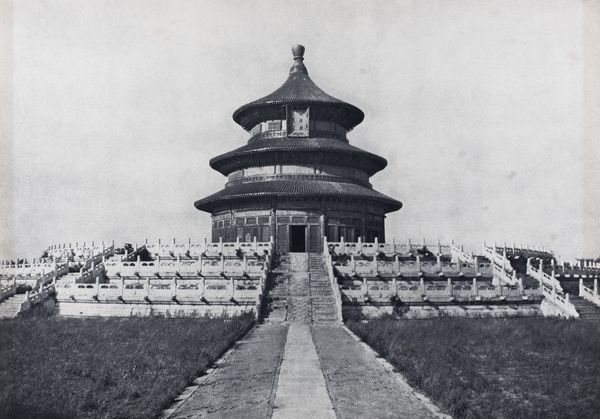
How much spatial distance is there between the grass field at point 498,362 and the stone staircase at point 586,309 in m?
2.59

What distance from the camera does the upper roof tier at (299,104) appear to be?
46.6 m

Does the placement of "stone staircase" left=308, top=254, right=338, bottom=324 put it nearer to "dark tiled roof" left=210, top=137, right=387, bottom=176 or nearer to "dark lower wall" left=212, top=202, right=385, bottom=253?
"dark lower wall" left=212, top=202, right=385, bottom=253

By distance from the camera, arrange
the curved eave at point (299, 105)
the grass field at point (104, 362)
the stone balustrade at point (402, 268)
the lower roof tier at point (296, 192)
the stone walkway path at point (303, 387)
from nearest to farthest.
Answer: the stone walkway path at point (303, 387) < the grass field at point (104, 362) < the stone balustrade at point (402, 268) < the lower roof tier at point (296, 192) < the curved eave at point (299, 105)

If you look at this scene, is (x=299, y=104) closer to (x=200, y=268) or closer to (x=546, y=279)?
(x=200, y=268)

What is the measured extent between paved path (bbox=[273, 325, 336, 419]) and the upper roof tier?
31231 millimetres

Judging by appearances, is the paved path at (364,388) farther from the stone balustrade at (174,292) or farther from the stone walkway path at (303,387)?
the stone balustrade at (174,292)

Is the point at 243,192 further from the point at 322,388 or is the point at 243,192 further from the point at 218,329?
the point at 322,388

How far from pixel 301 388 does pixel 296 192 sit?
29.1 meters

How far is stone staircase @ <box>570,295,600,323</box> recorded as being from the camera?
88.6 feet

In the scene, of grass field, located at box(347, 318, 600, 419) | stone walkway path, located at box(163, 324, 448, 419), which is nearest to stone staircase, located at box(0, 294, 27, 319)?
stone walkway path, located at box(163, 324, 448, 419)

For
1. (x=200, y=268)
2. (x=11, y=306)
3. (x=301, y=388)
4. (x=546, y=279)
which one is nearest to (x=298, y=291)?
(x=200, y=268)

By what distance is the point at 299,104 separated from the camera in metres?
46.7

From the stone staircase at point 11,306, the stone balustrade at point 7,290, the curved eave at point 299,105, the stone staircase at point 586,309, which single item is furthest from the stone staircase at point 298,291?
the curved eave at point 299,105

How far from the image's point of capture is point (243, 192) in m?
42.0
